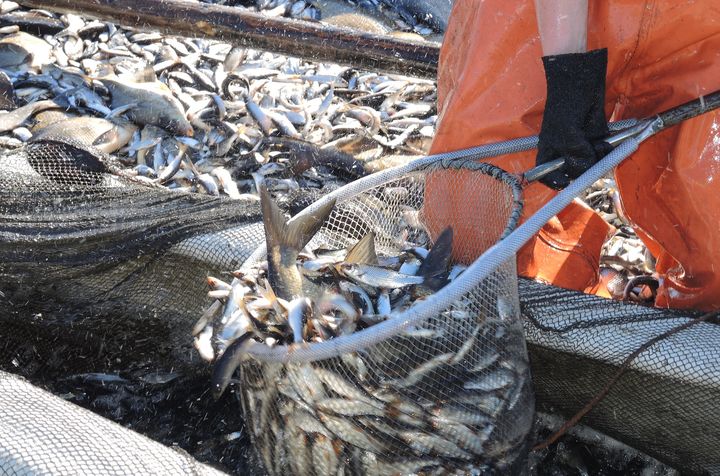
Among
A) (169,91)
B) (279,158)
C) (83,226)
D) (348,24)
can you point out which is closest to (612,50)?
(83,226)

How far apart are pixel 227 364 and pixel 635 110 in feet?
5.68

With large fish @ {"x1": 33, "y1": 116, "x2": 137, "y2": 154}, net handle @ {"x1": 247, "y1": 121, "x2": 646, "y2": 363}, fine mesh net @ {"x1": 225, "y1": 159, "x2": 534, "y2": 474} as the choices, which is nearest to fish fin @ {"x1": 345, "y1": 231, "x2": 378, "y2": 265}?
fine mesh net @ {"x1": 225, "y1": 159, "x2": 534, "y2": 474}

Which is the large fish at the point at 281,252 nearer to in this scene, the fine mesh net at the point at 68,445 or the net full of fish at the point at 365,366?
the net full of fish at the point at 365,366

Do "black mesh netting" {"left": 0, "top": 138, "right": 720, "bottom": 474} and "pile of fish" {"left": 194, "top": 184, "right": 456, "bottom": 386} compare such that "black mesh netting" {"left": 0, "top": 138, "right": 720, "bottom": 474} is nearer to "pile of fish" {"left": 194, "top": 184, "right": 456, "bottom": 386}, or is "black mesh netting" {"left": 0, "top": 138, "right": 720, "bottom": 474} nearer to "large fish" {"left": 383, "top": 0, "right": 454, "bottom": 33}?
"pile of fish" {"left": 194, "top": 184, "right": 456, "bottom": 386}

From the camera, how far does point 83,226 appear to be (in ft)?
10.3

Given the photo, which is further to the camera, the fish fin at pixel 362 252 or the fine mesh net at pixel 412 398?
the fish fin at pixel 362 252

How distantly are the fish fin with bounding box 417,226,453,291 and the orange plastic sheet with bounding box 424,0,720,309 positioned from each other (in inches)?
11.1

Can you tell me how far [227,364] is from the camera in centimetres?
185

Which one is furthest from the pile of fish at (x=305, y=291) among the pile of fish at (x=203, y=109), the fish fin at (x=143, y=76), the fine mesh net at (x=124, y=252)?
the fish fin at (x=143, y=76)

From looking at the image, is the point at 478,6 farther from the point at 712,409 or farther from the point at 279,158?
the point at 279,158

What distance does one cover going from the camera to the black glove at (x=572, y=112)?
2381 mm

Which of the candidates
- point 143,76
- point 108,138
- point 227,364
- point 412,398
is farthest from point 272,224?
point 143,76

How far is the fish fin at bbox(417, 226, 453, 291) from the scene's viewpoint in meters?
2.36

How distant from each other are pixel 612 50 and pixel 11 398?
6.77 feet
